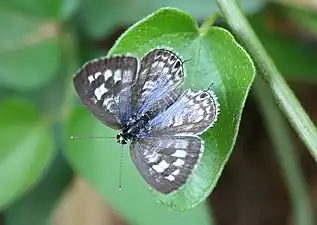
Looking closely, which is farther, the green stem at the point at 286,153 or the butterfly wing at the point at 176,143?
the green stem at the point at 286,153

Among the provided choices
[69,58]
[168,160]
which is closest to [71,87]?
[69,58]

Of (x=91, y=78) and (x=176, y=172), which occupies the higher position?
(x=91, y=78)

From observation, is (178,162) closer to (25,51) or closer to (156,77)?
(156,77)

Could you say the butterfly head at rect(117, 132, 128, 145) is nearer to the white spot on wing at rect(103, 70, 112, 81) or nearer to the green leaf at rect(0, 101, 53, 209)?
the white spot on wing at rect(103, 70, 112, 81)

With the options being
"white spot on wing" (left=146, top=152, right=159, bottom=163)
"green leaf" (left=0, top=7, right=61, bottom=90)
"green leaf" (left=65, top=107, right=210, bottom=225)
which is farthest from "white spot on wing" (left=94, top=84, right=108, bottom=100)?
"green leaf" (left=0, top=7, right=61, bottom=90)

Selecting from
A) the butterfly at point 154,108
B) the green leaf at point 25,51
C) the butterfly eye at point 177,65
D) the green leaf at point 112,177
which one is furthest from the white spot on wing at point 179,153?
the green leaf at point 25,51

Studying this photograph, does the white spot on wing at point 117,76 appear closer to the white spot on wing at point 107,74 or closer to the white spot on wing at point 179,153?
the white spot on wing at point 107,74

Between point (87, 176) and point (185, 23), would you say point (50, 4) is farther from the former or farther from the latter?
point (185, 23)
